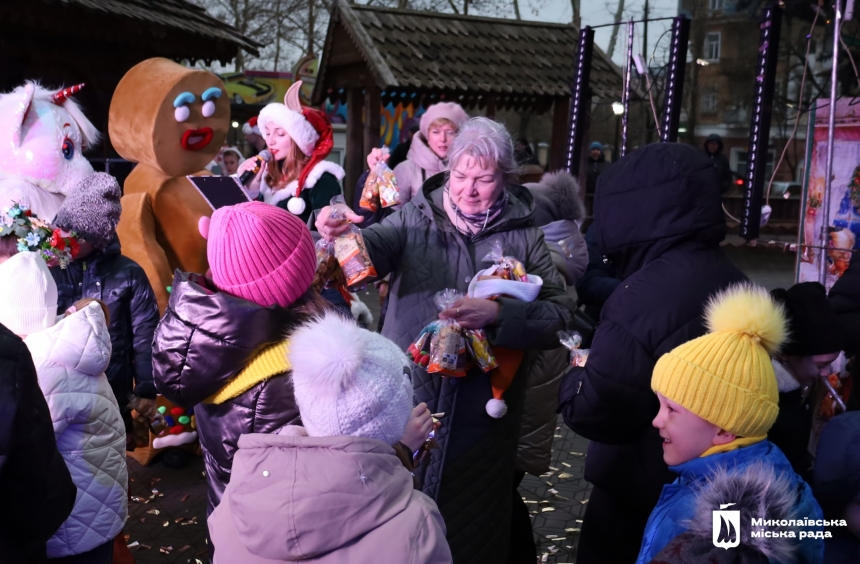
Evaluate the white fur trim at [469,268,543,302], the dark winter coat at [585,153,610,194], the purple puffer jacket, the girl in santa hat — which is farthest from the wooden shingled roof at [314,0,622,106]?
the purple puffer jacket

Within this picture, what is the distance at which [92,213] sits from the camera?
3629 millimetres

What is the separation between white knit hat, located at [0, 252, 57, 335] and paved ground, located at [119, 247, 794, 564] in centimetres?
173

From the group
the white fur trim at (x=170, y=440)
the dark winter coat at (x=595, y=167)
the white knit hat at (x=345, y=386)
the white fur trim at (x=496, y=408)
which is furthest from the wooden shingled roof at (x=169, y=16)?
the dark winter coat at (x=595, y=167)

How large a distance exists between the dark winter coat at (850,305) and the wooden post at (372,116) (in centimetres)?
760

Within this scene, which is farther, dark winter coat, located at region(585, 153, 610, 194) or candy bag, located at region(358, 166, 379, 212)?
dark winter coat, located at region(585, 153, 610, 194)

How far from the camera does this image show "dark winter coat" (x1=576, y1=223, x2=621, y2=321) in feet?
14.3

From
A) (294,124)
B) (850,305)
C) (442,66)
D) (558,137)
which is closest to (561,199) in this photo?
(850,305)

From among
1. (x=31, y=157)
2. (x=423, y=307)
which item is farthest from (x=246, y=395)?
(x=31, y=157)

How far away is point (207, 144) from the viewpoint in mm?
5305

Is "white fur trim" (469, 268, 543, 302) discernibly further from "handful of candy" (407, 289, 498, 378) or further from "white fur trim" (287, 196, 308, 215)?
"white fur trim" (287, 196, 308, 215)

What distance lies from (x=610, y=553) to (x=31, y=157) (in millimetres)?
3734

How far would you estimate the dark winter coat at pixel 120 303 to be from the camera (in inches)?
147

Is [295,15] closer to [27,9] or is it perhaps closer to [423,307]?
[27,9]

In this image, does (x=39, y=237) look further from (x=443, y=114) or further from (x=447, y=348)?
(x=443, y=114)
